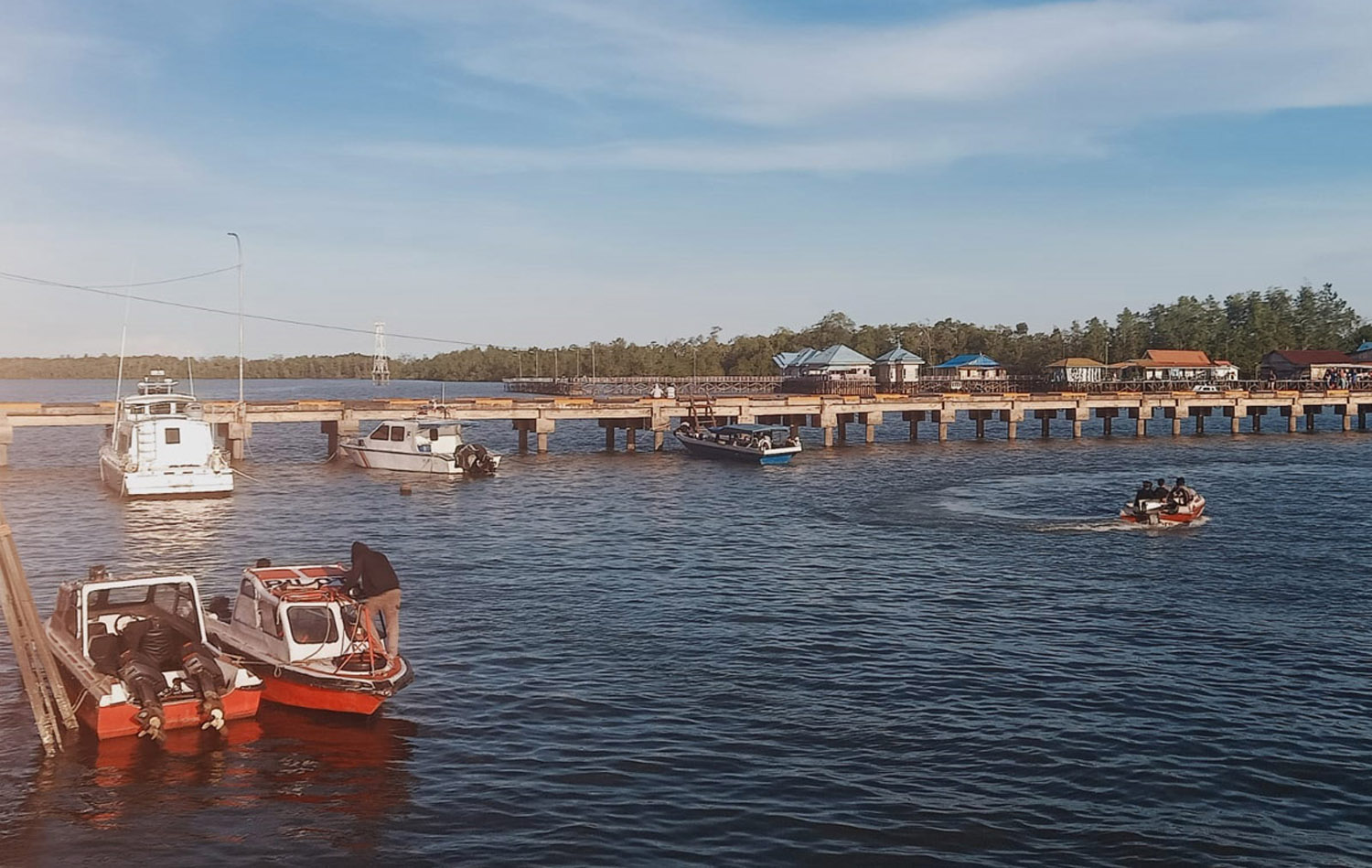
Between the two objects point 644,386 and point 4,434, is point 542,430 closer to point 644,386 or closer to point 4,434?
point 4,434

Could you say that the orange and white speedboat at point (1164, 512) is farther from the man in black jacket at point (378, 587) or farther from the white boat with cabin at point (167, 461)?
the white boat with cabin at point (167, 461)

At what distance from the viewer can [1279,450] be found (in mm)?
91500

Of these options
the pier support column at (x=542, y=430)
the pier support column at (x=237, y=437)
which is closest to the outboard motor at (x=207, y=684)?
the pier support column at (x=237, y=437)

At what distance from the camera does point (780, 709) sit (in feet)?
77.9

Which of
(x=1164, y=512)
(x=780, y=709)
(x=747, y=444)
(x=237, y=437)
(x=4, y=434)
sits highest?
(x=4, y=434)

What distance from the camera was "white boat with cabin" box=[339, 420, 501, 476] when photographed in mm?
70438

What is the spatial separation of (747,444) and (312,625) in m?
57.8

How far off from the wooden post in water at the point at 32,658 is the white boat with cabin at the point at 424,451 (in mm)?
48484

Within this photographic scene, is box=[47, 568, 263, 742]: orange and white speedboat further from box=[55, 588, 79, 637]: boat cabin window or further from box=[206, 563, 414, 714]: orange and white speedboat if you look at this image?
box=[206, 563, 414, 714]: orange and white speedboat

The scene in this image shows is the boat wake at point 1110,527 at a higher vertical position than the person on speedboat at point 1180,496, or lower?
lower

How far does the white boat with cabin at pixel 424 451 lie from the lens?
2773 inches

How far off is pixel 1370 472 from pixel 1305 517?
86.7 feet

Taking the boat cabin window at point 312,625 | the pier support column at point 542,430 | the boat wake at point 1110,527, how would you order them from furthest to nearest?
the pier support column at point 542,430, the boat wake at point 1110,527, the boat cabin window at point 312,625

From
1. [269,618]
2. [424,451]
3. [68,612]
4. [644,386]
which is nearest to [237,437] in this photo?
[424,451]
